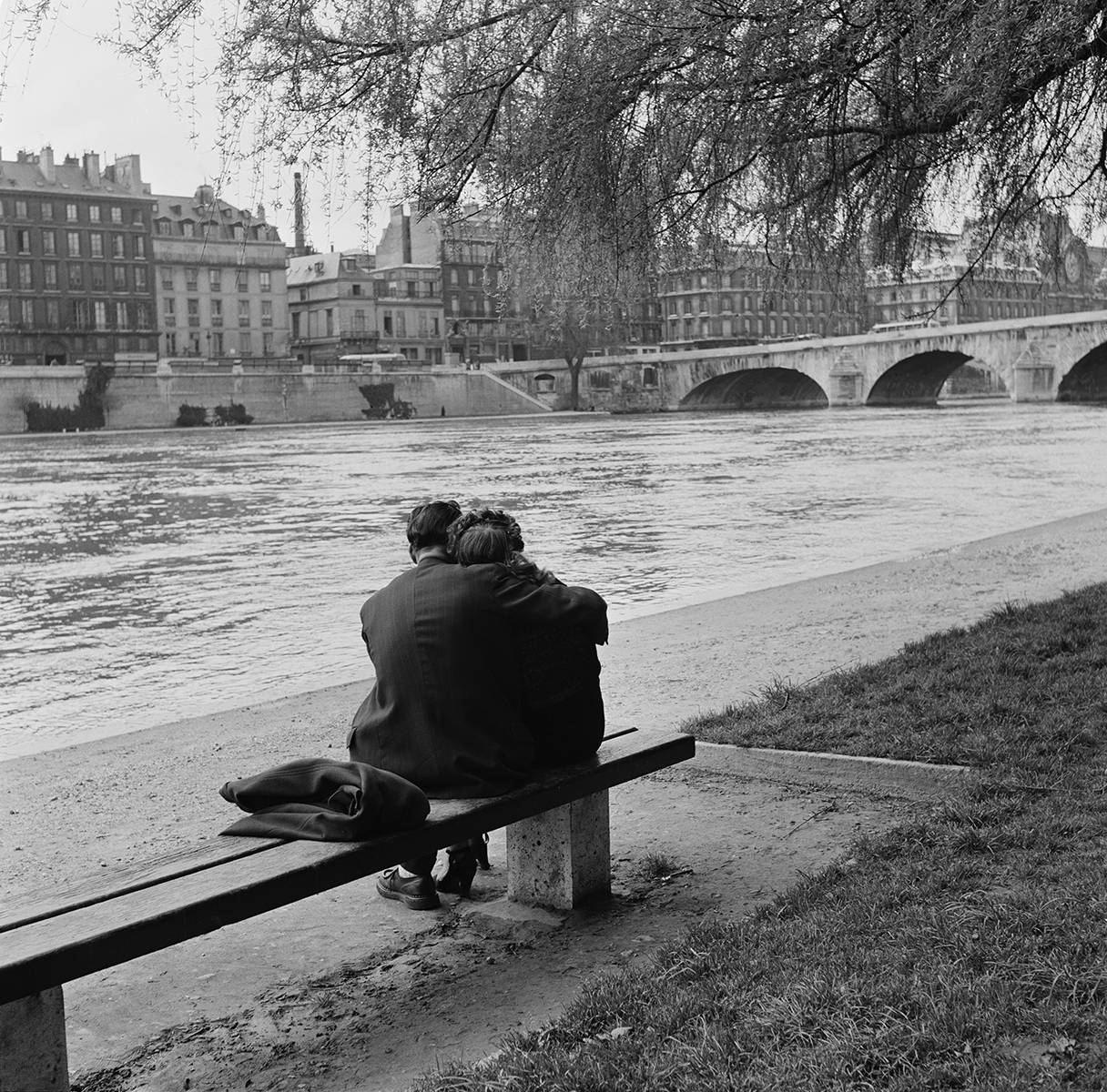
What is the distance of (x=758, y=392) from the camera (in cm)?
7475

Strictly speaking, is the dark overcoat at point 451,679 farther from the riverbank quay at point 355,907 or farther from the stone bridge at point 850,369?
the stone bridge at point 850,369

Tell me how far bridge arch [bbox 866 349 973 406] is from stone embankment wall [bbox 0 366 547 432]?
1636cm

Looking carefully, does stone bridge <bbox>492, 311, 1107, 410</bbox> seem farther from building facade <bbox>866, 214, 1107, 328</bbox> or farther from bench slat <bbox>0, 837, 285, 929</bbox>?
bench slat <bbox>0, 837, 285, 929</bbox>

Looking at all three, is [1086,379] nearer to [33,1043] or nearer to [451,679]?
[451,679]

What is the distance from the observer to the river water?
8.19 m

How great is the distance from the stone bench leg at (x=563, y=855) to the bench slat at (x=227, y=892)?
146 millimetres

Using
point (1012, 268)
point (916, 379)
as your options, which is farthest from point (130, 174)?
point (1012, 268)

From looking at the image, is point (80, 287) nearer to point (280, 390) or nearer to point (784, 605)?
point (280, 390)

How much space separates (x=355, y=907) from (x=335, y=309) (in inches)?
3265

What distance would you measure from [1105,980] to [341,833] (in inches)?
59.0

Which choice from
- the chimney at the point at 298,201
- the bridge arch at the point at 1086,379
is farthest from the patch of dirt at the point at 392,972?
the bridge arch at the point at 1086,379

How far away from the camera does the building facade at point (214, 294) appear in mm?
77688

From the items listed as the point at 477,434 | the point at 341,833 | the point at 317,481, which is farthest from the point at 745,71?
the point at 477,434

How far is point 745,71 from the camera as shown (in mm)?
5262
